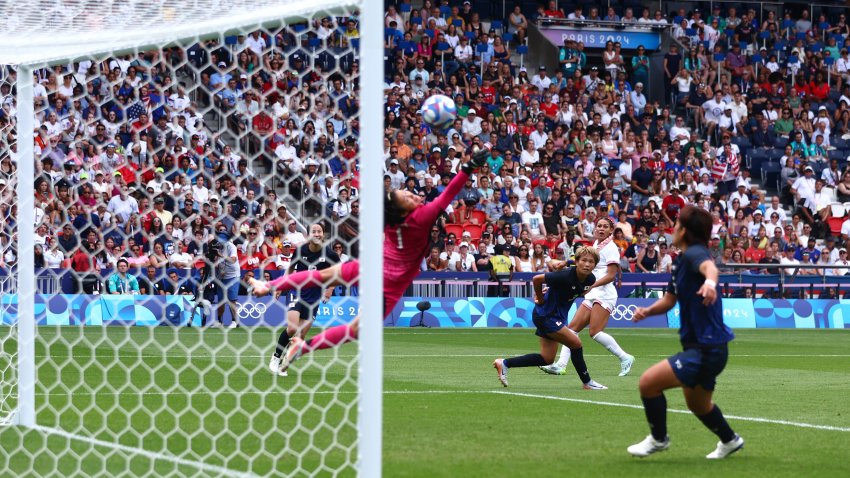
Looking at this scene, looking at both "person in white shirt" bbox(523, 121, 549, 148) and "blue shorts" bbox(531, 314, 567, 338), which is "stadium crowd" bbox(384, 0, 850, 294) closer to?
"person in white shirt" bbox(523, 121, 549, 148)

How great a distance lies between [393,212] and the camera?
32.1 ft

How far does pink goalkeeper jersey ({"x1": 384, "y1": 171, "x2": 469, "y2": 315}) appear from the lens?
9758 mm

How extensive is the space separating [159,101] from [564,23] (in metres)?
20.1

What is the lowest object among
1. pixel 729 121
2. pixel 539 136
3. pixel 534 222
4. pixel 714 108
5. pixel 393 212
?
pixel 534 222

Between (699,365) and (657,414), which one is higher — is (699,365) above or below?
above

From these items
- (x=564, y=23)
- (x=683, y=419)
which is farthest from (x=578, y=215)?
(x=683, y=419)

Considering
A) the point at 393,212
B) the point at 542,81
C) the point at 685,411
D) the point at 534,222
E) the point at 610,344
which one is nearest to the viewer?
the point at 393,212

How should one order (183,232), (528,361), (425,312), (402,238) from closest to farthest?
(402,238)
(528,361)
(183,232)
(425,312)

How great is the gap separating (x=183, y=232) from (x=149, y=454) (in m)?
10.0

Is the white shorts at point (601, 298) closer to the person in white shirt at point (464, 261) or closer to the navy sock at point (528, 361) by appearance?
the navy sock at point (528, 361)

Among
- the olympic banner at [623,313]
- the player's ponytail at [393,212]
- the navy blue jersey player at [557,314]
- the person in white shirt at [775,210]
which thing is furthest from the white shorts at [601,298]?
the person in white shirt at [775,210]

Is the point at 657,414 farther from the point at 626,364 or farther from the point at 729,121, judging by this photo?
the point at 729,121

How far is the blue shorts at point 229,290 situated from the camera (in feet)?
67.6

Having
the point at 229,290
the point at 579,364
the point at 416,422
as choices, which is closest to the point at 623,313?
the point at 229,290
